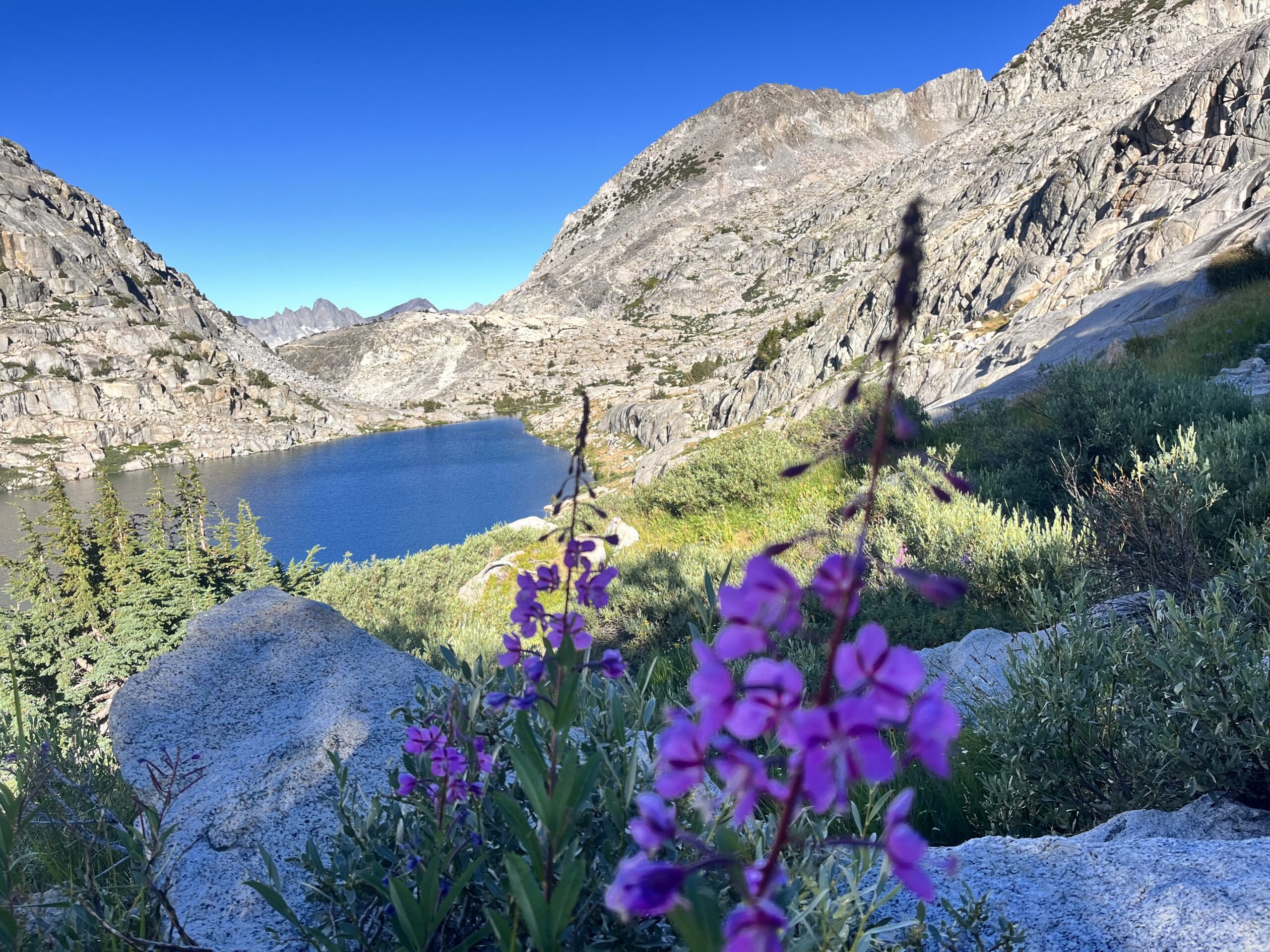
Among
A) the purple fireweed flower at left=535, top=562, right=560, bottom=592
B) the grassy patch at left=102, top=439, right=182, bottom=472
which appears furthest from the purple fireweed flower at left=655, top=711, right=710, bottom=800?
the grassy patch at left=102, top=439, right=182, bottom=472

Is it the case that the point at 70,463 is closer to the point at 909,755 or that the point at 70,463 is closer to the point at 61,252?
the point at 61,252

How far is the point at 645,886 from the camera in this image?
0.64m

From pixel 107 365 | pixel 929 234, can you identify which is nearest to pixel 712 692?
pixel 929 234

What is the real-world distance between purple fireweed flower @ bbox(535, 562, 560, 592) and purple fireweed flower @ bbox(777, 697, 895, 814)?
3.29 ft

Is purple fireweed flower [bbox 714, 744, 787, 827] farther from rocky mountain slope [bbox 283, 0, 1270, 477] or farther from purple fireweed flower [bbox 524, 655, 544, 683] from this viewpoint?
purple fireweed flower [bbox 524, 655, 544, 683]

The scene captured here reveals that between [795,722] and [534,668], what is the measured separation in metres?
1.02

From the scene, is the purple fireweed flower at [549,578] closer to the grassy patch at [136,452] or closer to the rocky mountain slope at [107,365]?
the rocky mountain slope at [107,365]

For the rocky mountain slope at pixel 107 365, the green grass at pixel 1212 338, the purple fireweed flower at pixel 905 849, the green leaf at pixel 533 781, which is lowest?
the green leaf at pixel 533 781

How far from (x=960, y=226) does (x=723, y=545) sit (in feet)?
135

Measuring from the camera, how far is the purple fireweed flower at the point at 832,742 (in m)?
0.57

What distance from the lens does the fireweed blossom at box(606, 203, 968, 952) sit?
0.58 metres

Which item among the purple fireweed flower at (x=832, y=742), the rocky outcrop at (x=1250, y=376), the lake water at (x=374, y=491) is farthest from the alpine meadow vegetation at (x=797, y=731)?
the lake water at (x=374, y=491)

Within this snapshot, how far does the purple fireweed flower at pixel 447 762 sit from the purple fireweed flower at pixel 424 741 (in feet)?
0.12

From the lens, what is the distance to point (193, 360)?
101125mm
